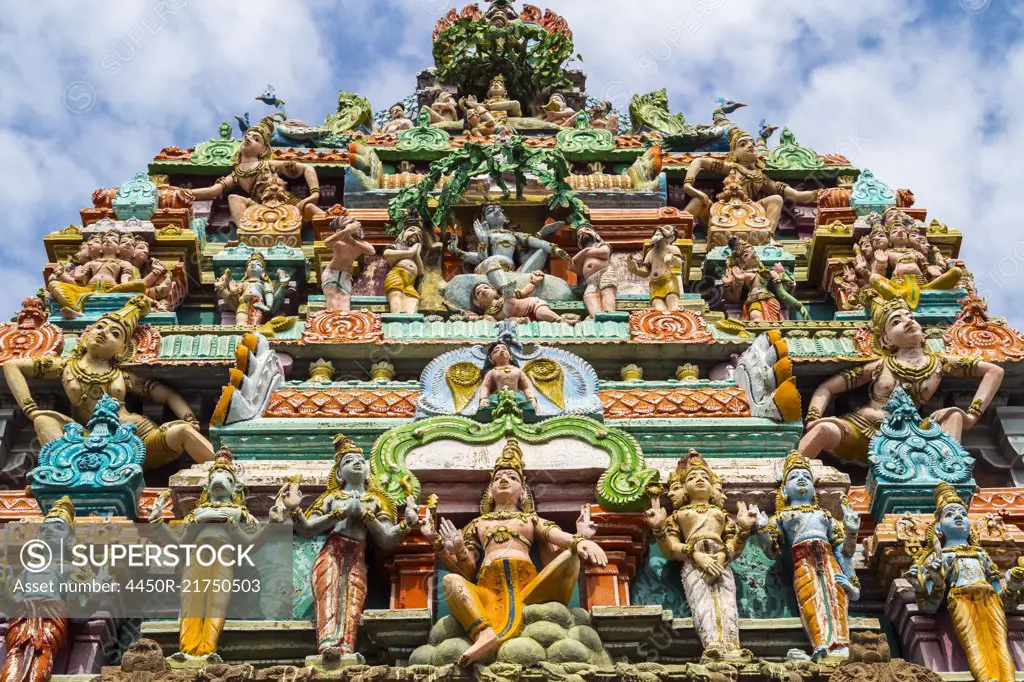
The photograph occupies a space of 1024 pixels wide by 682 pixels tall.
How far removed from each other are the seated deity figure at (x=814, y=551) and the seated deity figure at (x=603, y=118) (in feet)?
43.6

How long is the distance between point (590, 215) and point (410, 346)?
200 inches

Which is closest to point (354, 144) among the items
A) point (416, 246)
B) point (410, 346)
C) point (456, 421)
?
point (416, 246)

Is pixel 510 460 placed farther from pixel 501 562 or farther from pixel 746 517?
pixel 746 517

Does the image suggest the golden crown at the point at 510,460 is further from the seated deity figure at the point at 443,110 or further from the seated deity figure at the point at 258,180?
the seated deity figure at the point at 443,110

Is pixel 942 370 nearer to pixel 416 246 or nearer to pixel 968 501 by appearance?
pixel 968 501

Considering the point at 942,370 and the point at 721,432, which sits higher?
the point at 942,370

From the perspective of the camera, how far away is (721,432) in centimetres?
1365

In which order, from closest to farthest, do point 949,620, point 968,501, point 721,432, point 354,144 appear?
point 949,620
point 968,501
point 721,432
point 354,144

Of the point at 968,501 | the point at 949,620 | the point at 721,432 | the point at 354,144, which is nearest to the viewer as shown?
the point at 949,620

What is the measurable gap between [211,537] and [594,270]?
7.74 m

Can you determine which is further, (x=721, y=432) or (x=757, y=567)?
(x=721, y=432)

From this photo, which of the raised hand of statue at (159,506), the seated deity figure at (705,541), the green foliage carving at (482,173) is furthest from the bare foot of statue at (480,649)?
the green foliage carving at (482,173)

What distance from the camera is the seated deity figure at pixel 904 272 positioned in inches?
680

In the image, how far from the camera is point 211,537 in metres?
11.1
